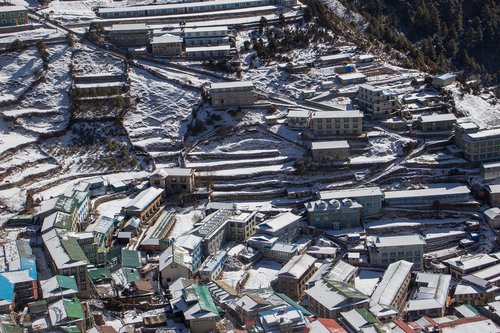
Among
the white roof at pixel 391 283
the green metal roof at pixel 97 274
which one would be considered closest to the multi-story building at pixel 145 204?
the green metal roof at pixel 97 274

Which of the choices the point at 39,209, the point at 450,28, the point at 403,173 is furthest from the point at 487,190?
the point at 450,28

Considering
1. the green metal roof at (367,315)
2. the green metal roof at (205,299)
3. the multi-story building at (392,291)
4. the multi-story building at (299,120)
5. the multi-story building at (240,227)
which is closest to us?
the green metal roof at (367,315)

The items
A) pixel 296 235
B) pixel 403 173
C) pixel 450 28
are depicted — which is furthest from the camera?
pixel 450 28

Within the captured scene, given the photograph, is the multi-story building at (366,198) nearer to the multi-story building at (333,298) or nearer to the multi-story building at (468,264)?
the multi-story building at (468,264)

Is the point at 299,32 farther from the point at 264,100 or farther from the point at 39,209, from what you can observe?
the point at 39,209

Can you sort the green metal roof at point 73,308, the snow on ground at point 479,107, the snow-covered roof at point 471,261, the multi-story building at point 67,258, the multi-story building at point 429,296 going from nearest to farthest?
the green metal roof at point 73,308 < the multi-story building at point 429,296 < the multi-story building at point 67,258 < the snow-covered roof at point 471,261 < the snow on ground at point 479,107

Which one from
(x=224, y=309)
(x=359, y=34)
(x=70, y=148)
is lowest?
(x=224, y=309)
